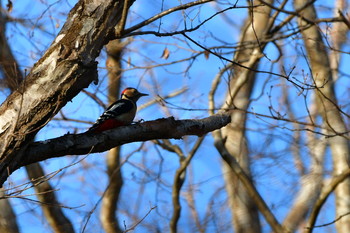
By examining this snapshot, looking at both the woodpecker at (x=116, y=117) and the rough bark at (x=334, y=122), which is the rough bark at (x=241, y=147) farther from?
the woodpecker at (x=116, y=117)

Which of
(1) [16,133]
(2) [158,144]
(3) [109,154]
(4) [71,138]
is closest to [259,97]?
(2) [158,144]

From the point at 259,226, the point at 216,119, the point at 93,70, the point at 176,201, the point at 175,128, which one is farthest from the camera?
the point at 259,226

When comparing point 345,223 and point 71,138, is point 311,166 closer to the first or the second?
point 345,223

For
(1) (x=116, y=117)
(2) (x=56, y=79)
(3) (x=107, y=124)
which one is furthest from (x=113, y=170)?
(2) (x=56, y=79)

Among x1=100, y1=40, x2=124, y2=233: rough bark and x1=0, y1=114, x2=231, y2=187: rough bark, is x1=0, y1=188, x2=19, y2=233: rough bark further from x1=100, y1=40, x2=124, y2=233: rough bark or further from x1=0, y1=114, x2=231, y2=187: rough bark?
x1=0, y1=114, x2=231, y2=187: rough bark

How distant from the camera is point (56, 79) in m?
3.50

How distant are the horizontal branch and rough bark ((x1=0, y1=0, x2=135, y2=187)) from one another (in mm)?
182

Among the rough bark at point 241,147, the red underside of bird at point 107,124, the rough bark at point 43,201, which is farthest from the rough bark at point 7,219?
the rough bark at point 241,147

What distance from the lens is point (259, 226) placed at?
737 centimetres

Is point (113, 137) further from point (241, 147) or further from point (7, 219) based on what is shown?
point (241, 147)

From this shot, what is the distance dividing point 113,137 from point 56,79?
24.6 inches

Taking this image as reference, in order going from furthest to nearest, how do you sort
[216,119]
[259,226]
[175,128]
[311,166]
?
[311,166], [259,226], [216,119], [175,128]

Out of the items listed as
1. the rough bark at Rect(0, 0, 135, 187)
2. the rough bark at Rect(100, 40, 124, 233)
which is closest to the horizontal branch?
the rough bark at Rect(0, 0, 135, 187)

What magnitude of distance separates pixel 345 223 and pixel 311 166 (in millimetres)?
1053
